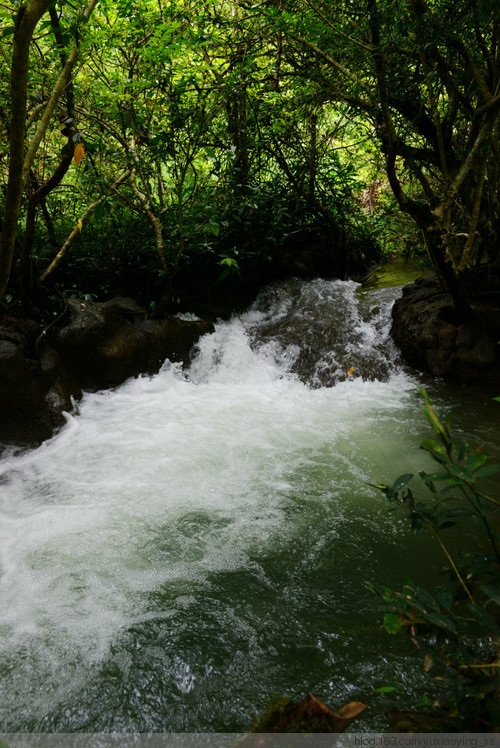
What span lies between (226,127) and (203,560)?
5624 mm

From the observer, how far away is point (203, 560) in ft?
7.15

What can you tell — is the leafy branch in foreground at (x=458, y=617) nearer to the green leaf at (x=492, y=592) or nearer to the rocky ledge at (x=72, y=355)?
the green leaf at (x=492, y=592)

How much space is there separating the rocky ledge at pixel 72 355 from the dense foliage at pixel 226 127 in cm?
45

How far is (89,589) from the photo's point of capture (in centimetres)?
198

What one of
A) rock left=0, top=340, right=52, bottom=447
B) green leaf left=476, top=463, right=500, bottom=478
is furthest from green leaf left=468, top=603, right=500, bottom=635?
rock left=0, top=340, right=52, bottom=447

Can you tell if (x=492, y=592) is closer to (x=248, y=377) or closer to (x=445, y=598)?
(x=445, y=598)

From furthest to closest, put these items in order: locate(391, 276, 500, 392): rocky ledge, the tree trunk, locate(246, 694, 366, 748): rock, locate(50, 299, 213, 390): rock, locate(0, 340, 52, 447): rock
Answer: locate(391, 276, 500, 392): rocky ledge → locate(50, 299, 213, 390): rock → locate(0, 340, 52, 447): rock → the tree trunk → locate(246, 694, 366, 748): rock

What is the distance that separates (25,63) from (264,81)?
402 cm

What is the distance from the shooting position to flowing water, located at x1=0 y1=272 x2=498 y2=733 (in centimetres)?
151

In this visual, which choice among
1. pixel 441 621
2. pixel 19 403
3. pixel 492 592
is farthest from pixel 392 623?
pixel 19 403

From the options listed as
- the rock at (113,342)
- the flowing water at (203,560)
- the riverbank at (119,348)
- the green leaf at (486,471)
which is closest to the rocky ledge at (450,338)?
the riverbank at (119,348)

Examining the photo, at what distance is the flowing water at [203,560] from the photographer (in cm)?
151

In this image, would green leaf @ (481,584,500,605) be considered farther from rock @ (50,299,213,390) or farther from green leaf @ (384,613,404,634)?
rock @ (50,299,213,390)

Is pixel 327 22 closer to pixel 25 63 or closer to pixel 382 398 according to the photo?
pixel 25 63
